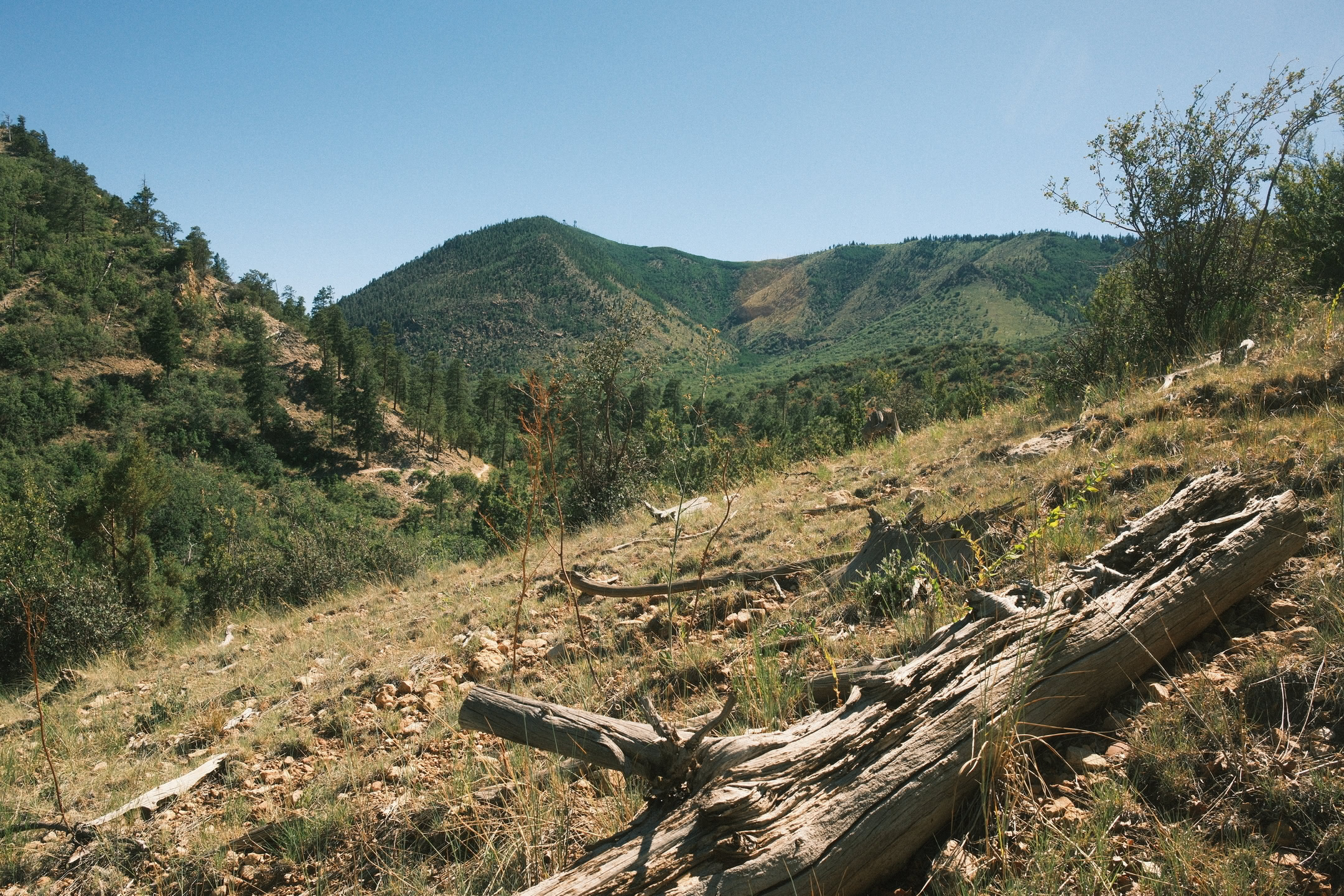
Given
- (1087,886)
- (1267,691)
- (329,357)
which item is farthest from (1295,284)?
(329,357)

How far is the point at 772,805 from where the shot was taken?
1.76 m

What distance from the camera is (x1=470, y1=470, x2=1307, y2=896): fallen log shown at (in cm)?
170

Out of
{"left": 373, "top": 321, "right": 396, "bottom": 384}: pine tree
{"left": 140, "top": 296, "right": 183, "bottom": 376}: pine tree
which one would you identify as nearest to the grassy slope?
{"left": 373, "top": 321, "right": 396, "bottom": 384}: pine tree

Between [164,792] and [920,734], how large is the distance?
13.1 feet

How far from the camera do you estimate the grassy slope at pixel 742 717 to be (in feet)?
5.59

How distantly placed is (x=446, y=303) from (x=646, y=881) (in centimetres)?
15784

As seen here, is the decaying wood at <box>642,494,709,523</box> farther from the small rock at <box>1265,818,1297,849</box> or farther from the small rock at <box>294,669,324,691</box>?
the small rock at <box>1265,818,1297,849</box>

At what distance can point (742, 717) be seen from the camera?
8.86ft

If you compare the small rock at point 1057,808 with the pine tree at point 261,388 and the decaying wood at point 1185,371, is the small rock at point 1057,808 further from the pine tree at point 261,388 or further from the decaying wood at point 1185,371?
the pine tree at point 261,388

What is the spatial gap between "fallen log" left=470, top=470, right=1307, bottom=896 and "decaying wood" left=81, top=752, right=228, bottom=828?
9.57 ft

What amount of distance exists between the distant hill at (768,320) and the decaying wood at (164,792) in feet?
344

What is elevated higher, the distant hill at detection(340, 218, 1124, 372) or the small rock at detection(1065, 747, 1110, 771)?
the distant hill at detection(340, 218, 1124, 372)

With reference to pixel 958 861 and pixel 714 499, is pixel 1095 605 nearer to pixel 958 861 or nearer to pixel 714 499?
pixel 958 861

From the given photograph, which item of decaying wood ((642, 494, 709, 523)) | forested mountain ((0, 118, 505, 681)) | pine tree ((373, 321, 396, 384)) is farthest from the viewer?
pine tree ((373, 321, 396, 384))
